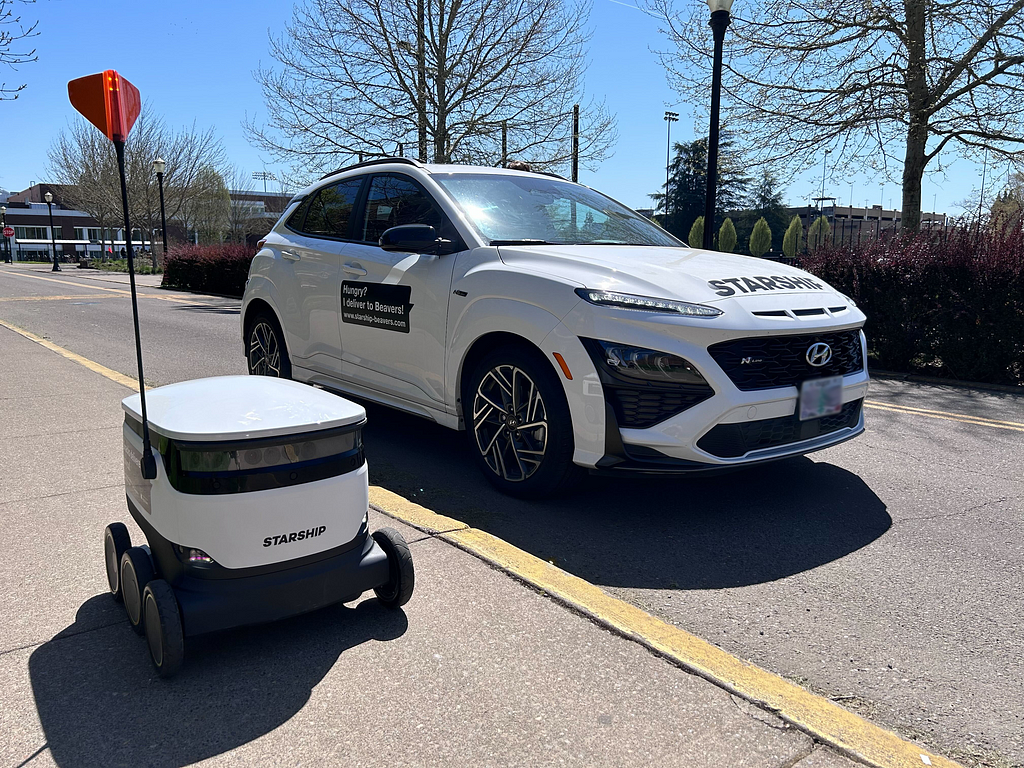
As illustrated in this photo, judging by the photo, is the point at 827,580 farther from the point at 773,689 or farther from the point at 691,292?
the point at 691,292

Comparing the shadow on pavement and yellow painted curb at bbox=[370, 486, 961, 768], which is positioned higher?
yellow painted curb at bbox=[370, 486, 961, 768]

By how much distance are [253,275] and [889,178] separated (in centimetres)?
1430

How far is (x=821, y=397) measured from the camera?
3900 millimetres

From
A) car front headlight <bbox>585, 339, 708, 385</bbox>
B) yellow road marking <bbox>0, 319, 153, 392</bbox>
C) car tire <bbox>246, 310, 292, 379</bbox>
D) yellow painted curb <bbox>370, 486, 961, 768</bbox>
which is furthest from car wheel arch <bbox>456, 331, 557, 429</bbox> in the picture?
yellow road marking <bbox>0, 319, 153, 392</bbox>

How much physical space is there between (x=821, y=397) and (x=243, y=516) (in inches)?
109

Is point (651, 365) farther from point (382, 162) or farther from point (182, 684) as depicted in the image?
point (382, 162)

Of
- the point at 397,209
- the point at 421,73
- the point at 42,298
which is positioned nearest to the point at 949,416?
the point at 397,209

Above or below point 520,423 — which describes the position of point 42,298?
below

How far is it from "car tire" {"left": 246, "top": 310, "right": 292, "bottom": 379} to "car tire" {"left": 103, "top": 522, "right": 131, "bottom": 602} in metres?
3.14

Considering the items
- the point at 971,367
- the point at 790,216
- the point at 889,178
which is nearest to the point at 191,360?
the point at 971,367

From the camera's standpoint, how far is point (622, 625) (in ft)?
9.10

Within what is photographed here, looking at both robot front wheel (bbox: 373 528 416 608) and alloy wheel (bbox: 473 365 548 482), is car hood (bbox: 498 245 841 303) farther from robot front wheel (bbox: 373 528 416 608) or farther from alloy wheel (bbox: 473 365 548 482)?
robot front wheel (bbox: 373 528 416 608)

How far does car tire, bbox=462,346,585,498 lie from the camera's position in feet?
12.6

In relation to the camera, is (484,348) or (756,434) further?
(484,348)
